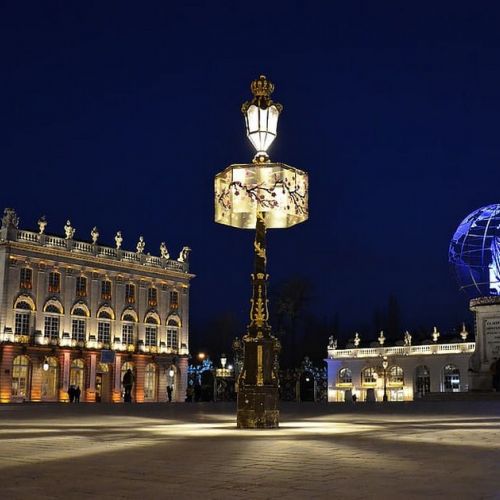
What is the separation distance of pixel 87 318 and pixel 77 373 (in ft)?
15.3

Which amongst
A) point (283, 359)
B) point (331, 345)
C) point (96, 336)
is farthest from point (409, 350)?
point (96, 336)

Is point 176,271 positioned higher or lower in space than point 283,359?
higher

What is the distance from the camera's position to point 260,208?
16.1m

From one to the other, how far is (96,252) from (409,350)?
29411 millimetres

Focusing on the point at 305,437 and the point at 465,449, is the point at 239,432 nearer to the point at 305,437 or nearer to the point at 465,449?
the point at 305,437

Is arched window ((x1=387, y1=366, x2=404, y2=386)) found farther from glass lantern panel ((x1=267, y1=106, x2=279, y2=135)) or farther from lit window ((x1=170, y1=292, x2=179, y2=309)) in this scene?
glass lantern panel ((x1=267, y1=106, x2=279, y2=135))

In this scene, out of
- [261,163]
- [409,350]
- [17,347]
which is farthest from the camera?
[409,350]

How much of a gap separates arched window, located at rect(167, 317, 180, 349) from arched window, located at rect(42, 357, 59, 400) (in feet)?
43.4

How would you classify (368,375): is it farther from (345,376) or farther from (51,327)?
(51,327)

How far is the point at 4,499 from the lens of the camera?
6.14 m

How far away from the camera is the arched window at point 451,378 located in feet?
228

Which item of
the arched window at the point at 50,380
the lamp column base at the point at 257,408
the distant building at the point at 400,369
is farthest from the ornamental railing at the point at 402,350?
the lamp column base at the point at 257,408

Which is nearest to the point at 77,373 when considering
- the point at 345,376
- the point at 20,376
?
the point at 20,376

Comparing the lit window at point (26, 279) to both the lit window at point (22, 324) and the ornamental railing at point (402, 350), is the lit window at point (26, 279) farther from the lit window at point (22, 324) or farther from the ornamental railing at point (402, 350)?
the ornamental railing at point (402, 350)
